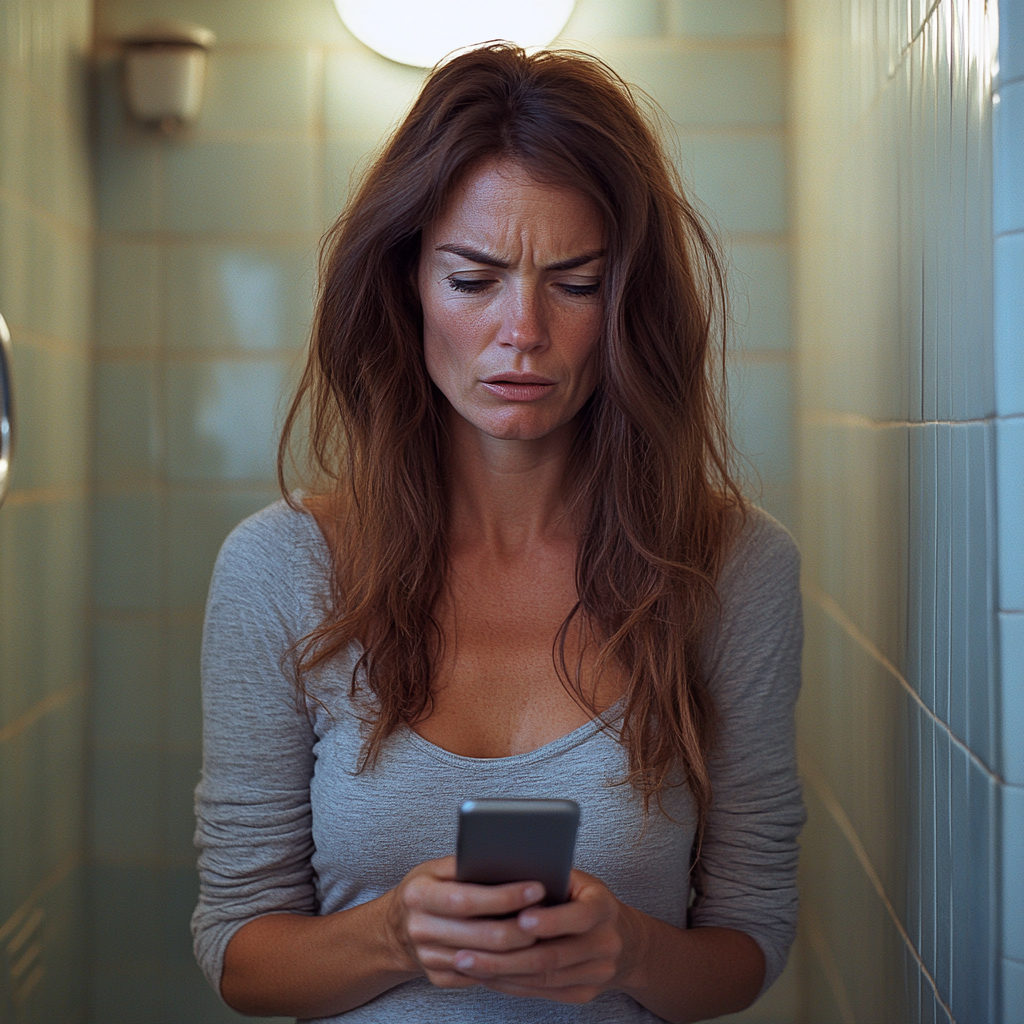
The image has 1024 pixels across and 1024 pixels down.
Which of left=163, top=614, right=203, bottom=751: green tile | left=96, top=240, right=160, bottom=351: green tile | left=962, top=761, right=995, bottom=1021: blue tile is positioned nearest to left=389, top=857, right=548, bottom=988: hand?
left=962, top=761, right=995, bottom=1021: blue tile

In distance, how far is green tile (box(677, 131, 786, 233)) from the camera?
150 cm

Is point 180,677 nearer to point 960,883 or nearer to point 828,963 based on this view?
point 828,963

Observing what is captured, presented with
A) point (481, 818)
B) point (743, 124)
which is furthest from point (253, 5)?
point (481, 818)

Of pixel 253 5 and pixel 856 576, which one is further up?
pixel 253 5

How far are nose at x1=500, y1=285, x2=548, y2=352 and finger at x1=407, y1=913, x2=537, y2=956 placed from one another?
0.41 m

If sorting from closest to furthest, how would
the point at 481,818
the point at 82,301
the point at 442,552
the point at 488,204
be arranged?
the point at 481,818
the point at 488,204
the point at 442,552
the point at 82,301

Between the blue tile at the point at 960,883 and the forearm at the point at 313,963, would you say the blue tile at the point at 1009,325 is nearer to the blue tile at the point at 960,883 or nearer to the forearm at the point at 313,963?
the blue tile at the point at 960,883

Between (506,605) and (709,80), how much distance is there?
0.88 metres

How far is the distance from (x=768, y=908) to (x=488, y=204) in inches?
24.6

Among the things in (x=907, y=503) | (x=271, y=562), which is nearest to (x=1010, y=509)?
(x=907, y=503)

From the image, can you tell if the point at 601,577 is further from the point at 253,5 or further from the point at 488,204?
the point at 253,5

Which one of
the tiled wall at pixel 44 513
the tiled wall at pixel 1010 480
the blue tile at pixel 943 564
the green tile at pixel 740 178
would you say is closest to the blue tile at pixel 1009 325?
the tiled wall at pixel 1010 480

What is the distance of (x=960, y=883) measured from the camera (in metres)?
0.73

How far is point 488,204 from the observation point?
34.6 inches
